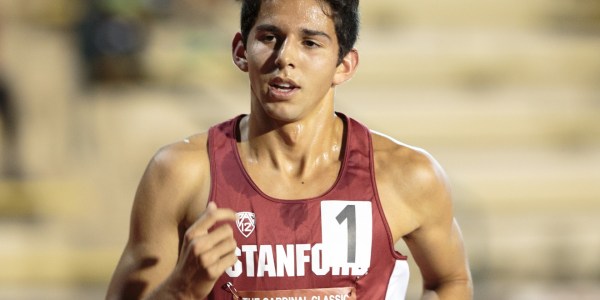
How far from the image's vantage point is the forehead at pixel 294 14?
2922mm

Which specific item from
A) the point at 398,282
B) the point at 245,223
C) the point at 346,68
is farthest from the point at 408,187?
the point at 245,223

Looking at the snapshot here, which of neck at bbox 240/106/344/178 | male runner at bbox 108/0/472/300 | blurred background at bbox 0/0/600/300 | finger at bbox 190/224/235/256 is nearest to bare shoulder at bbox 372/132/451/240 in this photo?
male runner at bbox 108/0/472/300

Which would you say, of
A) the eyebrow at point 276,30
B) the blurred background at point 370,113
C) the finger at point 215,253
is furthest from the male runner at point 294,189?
the blurred background at point 370,113

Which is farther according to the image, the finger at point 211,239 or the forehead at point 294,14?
the forehead at point 294,14

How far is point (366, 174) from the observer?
310 cm

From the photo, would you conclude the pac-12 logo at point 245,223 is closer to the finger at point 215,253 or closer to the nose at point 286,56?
the finger at point 215,253

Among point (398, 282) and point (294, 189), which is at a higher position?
point (294, 189)

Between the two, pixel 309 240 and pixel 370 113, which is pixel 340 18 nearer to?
pixel 309 240

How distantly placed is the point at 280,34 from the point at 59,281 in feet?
16.0

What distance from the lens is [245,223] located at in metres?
2.97

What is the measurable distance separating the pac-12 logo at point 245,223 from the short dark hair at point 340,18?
492 millimetres

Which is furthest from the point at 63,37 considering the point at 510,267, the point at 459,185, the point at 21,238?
the point at 510,267

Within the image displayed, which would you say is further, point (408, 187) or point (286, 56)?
point (408, 187)

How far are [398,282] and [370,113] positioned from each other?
530cm
